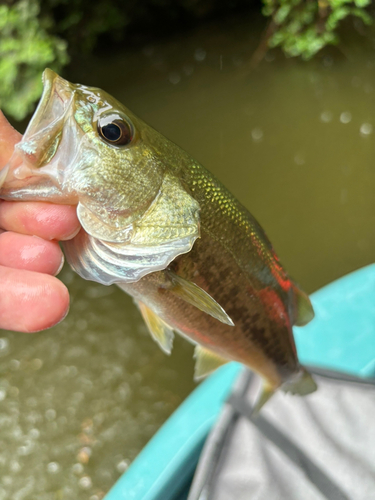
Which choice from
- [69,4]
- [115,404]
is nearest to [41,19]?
[69,4]

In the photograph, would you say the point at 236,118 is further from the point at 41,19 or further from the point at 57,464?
the point at 57,464

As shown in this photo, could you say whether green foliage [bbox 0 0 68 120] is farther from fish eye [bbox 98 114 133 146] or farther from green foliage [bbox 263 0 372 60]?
fish eye [bbox 98 114 133 146]

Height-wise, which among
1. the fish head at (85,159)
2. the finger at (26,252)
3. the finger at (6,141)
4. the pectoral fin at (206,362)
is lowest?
the pectoral fin at (206,362)

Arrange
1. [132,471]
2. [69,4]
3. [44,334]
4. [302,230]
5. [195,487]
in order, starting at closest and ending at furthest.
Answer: [195,487] → [132,471] → [44,334] → [302,230] → [69,4]

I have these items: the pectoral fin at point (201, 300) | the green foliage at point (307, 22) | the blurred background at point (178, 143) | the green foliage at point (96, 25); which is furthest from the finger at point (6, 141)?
the green foliage at point (307, 22)

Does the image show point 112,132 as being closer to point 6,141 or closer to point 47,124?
point 47,124

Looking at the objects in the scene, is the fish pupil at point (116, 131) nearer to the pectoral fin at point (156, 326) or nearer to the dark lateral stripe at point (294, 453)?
the pectoral fin at point (156, 326)

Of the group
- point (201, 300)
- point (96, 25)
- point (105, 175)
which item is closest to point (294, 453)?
point (201, 300)
